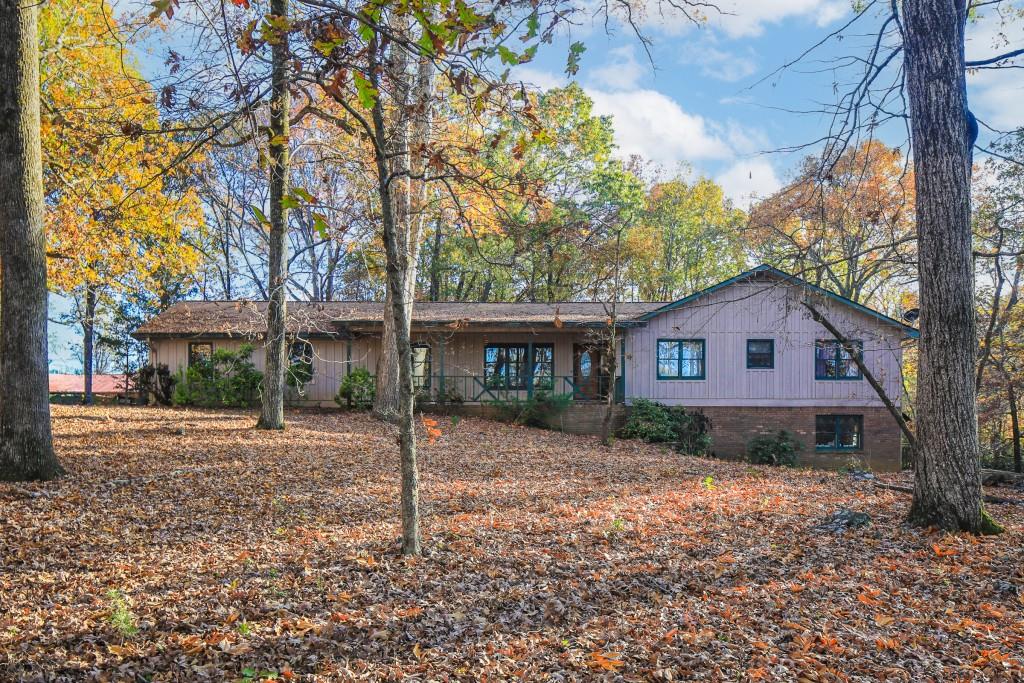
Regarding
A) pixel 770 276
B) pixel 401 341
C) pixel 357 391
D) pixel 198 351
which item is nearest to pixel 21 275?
pixel 401 341

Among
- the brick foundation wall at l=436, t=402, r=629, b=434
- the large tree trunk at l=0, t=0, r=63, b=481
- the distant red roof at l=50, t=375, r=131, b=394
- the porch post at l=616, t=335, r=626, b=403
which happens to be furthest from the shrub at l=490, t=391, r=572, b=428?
the distant red roof at l=50, t=375, r=131, b=394

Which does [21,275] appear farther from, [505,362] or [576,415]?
[505,362]

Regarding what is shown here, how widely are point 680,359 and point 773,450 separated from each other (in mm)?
3798

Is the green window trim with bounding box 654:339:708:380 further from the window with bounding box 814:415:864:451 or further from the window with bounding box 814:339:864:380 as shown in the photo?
the window with bounding box 814:415:864:451

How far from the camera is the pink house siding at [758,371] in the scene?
19812 millimetres

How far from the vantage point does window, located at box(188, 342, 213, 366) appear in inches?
845

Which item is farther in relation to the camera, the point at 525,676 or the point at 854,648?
the point at 854,648

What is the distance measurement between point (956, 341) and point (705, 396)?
13.4 meters

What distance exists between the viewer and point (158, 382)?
812 inches

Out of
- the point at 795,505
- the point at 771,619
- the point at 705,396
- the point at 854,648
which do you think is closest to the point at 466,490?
the point at 795,505

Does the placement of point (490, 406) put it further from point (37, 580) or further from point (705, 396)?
point (37, 580)

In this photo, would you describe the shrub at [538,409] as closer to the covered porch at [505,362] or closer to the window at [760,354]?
the covered porch at [505,362]

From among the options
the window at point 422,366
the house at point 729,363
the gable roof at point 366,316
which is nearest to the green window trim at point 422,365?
the window at point 422,366

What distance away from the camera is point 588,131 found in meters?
28.5
